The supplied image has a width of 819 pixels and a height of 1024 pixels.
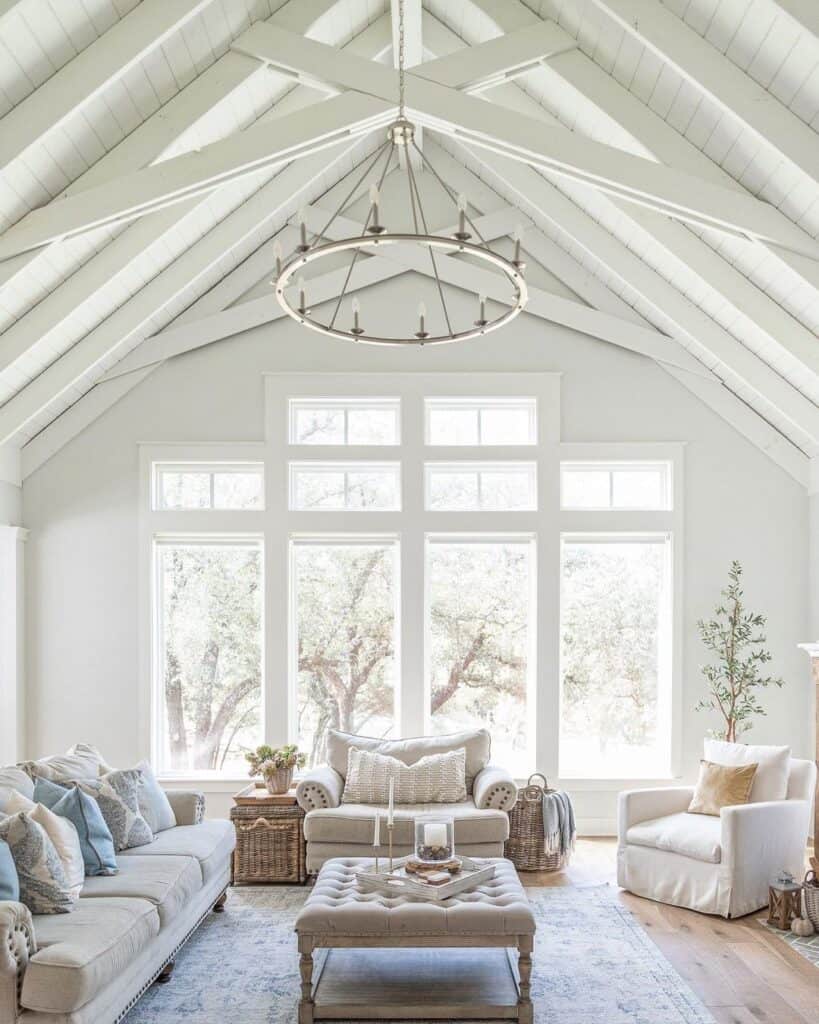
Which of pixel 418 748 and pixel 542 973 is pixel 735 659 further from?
pixel 542 973

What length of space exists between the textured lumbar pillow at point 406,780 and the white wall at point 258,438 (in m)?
1.40

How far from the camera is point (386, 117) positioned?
4.47 m

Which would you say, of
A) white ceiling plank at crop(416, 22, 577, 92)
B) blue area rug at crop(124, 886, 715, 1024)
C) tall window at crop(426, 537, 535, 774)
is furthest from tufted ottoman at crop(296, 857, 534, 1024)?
white ceiling plank at crop(416, 22, 577, 92)

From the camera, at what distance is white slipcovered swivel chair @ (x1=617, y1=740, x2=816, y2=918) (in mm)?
4859

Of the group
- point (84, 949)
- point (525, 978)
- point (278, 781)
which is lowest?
point (525, 978)

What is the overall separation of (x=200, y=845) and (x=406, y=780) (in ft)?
4.79

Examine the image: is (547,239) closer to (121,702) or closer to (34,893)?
(121,702)

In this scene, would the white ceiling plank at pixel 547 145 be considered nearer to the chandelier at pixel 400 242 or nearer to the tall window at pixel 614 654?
the chandelier at pixel 400 242

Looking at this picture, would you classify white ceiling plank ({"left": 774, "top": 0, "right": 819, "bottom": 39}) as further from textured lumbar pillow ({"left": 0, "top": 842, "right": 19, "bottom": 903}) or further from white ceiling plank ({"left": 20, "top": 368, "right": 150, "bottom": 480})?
white ceiling plank ({"left": 20, "top": 368, "right": 150, "bottom": 480})

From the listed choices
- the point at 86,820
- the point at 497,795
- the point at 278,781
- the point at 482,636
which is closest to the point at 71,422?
the point at 278,781

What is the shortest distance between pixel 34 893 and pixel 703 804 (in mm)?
3550

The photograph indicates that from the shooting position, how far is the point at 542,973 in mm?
4156

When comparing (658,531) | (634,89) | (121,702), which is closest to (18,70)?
(634,89)

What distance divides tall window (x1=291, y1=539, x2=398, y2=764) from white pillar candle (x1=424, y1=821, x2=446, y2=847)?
254 centimetres
